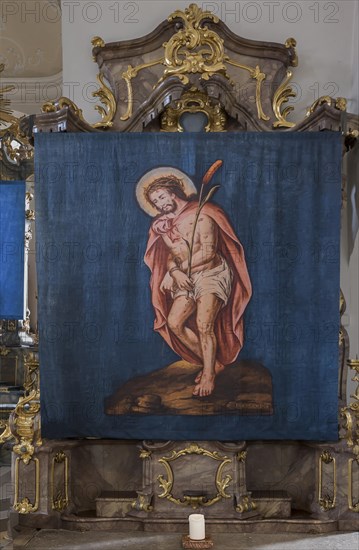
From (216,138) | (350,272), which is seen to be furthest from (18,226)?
(350,272)

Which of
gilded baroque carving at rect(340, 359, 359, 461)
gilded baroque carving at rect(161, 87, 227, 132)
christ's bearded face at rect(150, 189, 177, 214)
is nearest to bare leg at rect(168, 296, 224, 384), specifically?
christ's bearded face at rect(150, 189, 177, 214)

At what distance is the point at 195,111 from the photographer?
4703mm

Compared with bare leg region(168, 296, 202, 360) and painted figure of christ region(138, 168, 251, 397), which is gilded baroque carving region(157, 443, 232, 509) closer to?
painted figure of christ region(138, 168, 251, 397)

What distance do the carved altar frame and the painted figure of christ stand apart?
43 cm

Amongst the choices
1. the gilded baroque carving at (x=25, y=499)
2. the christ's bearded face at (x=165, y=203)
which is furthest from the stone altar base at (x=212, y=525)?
the christ's bearded face at (x=165, y=203)

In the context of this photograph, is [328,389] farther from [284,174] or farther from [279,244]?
[284,174]

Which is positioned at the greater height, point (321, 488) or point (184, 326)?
point (184, 326)

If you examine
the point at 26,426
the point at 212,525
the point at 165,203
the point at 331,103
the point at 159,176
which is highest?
the point at 331,103

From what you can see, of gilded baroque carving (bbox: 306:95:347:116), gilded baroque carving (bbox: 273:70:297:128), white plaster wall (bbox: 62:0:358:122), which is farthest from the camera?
white plaster wall (bbox: 62:0:358:122)

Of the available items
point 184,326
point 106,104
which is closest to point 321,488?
point 184,326

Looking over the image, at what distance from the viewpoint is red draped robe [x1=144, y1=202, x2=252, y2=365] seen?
4582 mm

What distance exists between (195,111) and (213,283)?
1.07 m

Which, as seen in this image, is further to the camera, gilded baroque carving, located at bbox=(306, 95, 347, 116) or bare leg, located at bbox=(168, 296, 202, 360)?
bare leg, located at bbox=(168, 296, 202, 360)

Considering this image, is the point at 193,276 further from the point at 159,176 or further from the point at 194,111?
the point at 194,111
